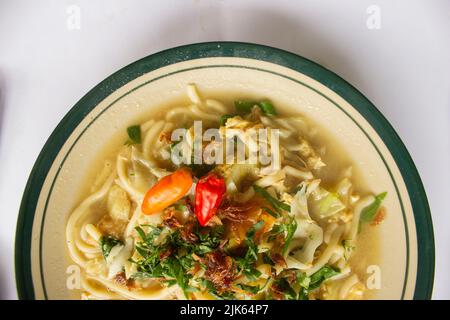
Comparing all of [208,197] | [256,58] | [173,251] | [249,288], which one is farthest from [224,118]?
[249,288]

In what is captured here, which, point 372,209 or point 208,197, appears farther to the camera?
A: point 372,209

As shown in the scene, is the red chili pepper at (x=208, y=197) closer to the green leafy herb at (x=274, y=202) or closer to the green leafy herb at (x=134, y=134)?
the green leafy herb at (x=274, y=202)

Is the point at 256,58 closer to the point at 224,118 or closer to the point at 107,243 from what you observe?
the point at 224,118

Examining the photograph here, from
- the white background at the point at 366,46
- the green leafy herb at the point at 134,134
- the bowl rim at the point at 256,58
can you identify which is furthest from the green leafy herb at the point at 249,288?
the white background at the point at 366,46

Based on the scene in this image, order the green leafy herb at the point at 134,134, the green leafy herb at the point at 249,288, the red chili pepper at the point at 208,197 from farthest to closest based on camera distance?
the green leafy herb at the point at 134,134 < the green leafy herb at the point at 249,288 < the red chili pepper at the point at 208,197

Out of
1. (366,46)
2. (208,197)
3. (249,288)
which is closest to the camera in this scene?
Answer: (208,197)

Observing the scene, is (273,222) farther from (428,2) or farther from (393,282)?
(428,2)
